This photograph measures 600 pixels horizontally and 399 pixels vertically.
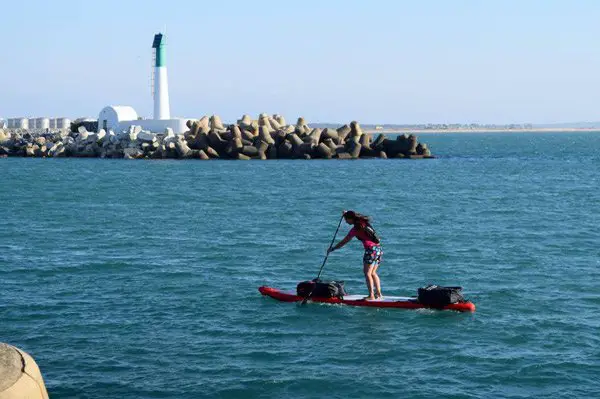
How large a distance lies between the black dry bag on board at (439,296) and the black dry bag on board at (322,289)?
5.58 feet

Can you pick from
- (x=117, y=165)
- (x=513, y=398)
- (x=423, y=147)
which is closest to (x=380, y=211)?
(x=513, y=398)

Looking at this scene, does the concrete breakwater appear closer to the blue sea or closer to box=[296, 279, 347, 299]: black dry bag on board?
the blue sea

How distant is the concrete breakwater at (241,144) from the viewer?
7519 centimetres

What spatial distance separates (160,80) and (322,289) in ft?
226

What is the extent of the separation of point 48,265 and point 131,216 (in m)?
12.6

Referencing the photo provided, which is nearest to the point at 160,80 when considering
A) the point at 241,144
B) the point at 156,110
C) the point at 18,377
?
the point at 156,110

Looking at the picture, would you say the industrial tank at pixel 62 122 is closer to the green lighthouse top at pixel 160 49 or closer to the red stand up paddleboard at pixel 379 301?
the green lighthouse top at pixel 160 49

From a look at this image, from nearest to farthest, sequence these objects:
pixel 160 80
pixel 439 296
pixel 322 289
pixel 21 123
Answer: pixel 439 296 → pixel 322 289 → pixel 160 80 → pixel 21 123

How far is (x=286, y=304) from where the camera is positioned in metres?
19.5

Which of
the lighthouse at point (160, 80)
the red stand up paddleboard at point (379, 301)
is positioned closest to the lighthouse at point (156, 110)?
the lighthouse at point (160, 80)

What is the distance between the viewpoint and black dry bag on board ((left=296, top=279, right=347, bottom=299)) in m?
19.3

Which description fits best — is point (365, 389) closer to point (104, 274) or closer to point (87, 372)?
point (87, 372)

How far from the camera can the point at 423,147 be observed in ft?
272

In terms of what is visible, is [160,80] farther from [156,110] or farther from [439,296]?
[439,296]
